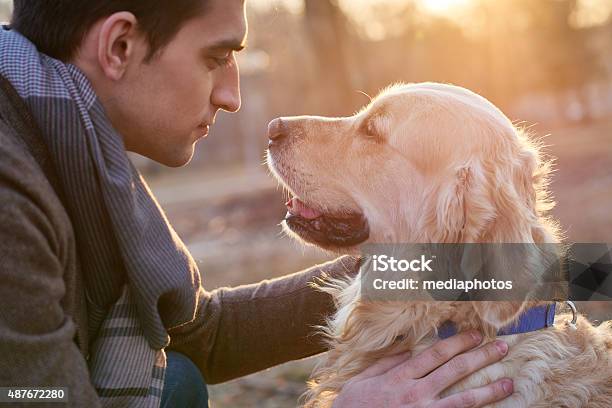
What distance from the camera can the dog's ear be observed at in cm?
239

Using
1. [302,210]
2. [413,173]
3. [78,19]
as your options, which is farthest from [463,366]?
[78,19]

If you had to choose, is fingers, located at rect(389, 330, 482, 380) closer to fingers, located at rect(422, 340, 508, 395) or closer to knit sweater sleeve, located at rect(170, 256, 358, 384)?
fingers, located at rect(422, 340, 508, 395)

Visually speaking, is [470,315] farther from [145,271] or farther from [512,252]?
[145,271]

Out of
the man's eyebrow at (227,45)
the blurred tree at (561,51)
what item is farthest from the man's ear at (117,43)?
the blurred tree at (561,51)

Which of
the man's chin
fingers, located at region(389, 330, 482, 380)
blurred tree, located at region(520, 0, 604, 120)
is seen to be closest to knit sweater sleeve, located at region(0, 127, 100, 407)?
the man's chin

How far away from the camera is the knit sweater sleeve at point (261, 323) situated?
291cm

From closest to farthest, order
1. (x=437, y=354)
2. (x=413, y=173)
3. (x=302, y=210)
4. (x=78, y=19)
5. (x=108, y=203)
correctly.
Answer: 1. (x=108, y=203)
2. (x=78, y=19)
3. (x=437, y=354)
4. (x=413, y=173)
5. (x=302, y=210)

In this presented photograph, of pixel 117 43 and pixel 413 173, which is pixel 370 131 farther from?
pixel 117 43

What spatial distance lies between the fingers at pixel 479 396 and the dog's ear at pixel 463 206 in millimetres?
483

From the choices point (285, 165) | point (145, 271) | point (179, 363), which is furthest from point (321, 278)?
point (145, 271)

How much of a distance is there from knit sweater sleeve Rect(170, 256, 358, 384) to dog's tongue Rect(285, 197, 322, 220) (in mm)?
227

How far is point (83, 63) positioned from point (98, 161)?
37cm

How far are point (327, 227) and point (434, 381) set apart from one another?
856mm

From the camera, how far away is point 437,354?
2.36 metres
